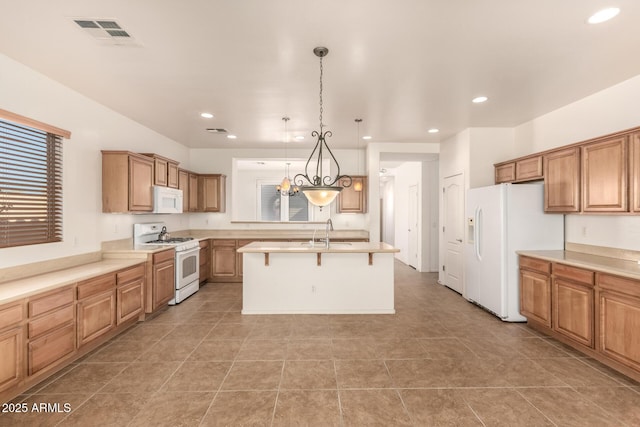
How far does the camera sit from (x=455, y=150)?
5332 millimetres

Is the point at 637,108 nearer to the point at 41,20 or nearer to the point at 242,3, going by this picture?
the point at 242,3

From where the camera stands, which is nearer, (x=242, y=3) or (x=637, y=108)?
(x=242, y=3)

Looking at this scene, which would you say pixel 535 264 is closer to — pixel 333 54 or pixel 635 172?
pixel 635 172

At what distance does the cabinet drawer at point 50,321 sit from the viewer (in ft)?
7.79

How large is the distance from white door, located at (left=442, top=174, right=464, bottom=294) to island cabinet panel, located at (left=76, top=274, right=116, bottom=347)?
4.96 meters

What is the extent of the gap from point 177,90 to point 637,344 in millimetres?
4913

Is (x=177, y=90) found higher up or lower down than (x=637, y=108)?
higher up

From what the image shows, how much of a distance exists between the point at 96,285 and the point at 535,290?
4823mm

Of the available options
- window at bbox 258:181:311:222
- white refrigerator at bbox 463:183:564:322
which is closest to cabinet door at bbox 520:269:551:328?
white refrigerator at bbox 463:183:564:322

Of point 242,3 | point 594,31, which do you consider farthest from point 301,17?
point 594,31

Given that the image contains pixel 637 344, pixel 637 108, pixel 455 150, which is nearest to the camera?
pixel 637 344

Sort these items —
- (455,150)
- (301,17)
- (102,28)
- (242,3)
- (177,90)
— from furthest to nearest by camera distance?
(455,150), (177,90), (102,28), (301,17), (242,3)

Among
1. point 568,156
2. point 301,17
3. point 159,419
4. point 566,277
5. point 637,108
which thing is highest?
point 301,17

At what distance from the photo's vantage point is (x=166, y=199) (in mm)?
4719
